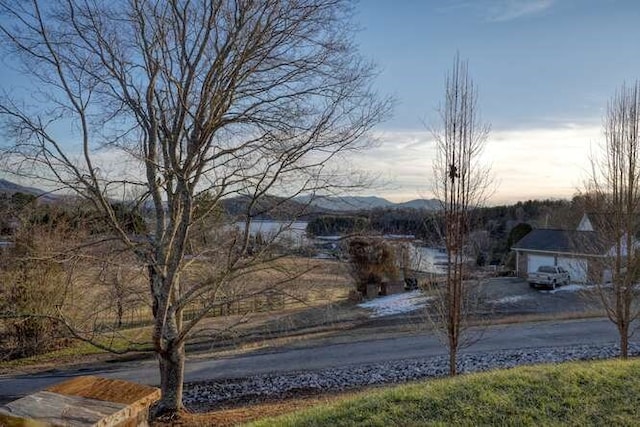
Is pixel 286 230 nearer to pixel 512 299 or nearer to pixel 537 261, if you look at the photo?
pixel 512 299

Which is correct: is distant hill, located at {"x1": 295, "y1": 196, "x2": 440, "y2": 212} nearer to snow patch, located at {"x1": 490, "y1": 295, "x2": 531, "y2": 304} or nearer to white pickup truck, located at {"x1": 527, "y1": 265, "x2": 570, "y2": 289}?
snow patch, located at {"x1": 490, "y1": 295, "x2": 531, "y2": 304}

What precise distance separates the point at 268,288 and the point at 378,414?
3449mm

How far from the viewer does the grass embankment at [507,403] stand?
3934 millimetres

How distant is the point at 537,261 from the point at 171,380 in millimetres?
28400

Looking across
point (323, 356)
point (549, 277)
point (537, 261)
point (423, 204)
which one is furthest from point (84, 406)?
point (537, 261)

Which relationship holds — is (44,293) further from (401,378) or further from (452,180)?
(452,180)

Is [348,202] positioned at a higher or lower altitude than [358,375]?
higher

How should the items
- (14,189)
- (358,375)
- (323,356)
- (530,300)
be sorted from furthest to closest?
(530,300) < (323,356) < (358,375) < (14,189)

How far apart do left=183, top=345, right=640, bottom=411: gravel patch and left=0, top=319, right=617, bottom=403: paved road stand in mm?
817

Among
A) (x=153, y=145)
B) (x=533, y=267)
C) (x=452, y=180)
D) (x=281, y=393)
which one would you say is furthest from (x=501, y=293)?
(x=153, y=145)

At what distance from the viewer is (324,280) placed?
28.5 ft

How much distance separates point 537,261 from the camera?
3075cm

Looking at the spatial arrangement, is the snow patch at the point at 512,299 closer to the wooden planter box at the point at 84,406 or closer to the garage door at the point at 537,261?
the garage door at the point at 537,261

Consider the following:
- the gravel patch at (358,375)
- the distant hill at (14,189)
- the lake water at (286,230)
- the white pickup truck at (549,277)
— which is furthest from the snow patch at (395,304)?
the distant hill at (14,189)
